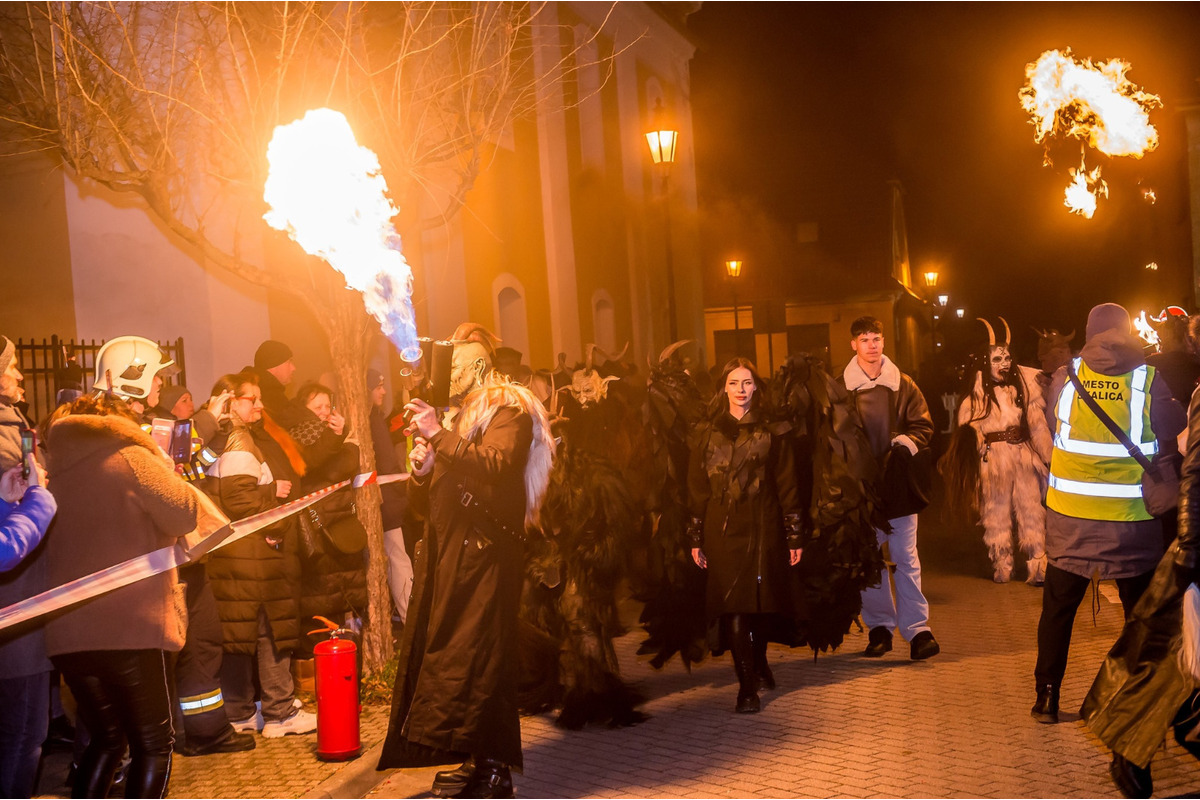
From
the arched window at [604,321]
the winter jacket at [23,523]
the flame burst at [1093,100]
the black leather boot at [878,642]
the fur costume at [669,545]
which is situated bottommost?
the black leather boot at [878,642]

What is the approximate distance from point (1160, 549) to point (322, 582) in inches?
200

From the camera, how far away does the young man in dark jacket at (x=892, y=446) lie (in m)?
8.47

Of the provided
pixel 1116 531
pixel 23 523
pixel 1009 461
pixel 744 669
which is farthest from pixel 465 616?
pixel 1009 461

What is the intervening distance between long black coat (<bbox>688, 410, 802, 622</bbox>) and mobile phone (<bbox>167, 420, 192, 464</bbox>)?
315 centimetres

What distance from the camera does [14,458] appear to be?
14.9ft

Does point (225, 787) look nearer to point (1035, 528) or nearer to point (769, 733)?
point (769, 733)

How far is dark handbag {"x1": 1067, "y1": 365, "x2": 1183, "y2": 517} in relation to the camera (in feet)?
20.1

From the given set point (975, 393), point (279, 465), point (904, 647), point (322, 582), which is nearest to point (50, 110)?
point (279, 465)

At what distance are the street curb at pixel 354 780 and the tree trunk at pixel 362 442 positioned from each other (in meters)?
1.58

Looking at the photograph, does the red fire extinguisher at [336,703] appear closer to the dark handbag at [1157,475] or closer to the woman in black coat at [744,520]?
the woman in black coat at [744,520]

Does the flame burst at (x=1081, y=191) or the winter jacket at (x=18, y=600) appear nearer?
the winter jacket at (x=18, y=600)

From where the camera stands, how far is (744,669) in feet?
23.9

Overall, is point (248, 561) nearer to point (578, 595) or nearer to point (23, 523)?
point (578, 595)

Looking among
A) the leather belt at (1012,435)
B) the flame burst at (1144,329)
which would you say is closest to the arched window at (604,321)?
the flame burst at (1144,329)
